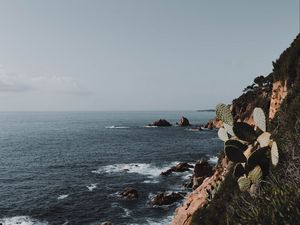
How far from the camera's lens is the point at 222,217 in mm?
15195

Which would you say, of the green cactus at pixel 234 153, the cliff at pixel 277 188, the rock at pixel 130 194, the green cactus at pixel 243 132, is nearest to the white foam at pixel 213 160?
the rock at pixel 130 194

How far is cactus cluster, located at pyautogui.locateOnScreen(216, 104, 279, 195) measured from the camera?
12242 millimetres

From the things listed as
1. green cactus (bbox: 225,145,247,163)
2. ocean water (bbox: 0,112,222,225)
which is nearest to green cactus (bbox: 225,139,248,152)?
green cactus (bbox: 225,145,247,163)

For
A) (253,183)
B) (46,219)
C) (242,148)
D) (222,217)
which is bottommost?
(46,219)

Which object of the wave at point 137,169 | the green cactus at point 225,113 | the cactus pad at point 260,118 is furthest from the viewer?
the wave at point 137,169

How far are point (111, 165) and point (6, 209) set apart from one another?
2579cm

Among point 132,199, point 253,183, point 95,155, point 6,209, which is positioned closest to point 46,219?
point 6,209

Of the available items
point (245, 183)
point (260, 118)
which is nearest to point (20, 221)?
point (245, 183)

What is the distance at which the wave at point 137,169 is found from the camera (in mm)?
56338

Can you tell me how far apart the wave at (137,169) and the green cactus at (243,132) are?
4197 centimetres

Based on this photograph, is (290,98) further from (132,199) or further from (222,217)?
(132,199)

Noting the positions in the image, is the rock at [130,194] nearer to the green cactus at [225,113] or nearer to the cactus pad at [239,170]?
the green cactus at [225,113]

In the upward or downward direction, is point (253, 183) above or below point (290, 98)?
below

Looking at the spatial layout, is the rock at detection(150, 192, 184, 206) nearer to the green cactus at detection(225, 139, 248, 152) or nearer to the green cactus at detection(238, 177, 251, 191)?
the green cactus at detection(225, 139, 248, 152)
